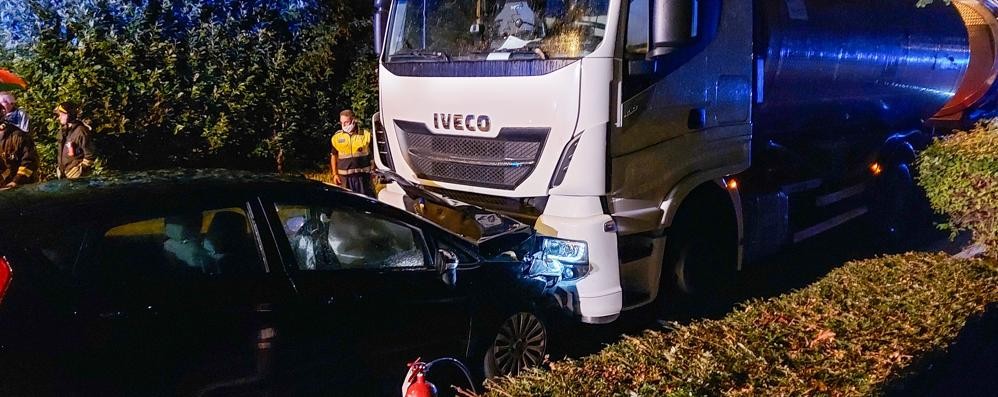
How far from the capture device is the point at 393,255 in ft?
13.6

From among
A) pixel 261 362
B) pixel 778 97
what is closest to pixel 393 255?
pixel 261 362

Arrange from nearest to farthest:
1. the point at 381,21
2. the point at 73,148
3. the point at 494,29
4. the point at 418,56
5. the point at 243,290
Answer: the point at 243,290 < the point at 494,29 < the point at 418,56 < the point at 381,21 < the point at 73,148

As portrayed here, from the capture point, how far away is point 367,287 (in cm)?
382

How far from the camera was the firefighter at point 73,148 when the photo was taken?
7871 millimetres

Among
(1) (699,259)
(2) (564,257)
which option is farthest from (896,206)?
(2) (564,257)

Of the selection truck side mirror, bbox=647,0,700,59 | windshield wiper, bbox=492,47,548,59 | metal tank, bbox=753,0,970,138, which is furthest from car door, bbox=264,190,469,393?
metal tank, bbox=753,0,970,138

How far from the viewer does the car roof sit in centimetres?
329

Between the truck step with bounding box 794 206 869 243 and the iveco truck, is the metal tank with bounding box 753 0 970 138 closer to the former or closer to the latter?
the iveco truck

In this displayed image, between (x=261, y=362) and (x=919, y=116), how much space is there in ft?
26.1

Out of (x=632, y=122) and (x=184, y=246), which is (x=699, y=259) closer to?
(x=632, y=122)

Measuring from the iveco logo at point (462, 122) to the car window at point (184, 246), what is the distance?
214cm

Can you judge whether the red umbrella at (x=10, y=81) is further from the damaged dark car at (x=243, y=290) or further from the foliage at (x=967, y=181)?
the foliage at (x=967, y=181)

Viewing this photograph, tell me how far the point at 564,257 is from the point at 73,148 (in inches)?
217

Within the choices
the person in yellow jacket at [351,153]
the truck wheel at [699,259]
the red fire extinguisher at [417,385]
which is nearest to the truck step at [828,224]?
the truck wheel at [699,259]
